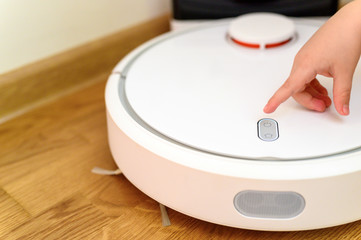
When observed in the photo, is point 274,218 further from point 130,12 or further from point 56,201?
point 130,12

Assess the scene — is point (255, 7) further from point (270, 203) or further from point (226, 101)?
point (270, 203)

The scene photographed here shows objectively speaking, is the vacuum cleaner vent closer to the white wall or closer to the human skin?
the human skin

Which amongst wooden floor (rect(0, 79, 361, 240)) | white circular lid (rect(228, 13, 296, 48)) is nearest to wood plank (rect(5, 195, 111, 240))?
wooden floor (rect(0, 79, 361, 240))

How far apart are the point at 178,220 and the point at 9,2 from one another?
52 centimetres

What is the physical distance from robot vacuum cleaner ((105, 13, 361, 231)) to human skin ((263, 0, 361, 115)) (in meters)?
0.05

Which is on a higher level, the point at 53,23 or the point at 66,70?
the point at 53,23

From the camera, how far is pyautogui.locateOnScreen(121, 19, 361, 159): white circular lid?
55cm

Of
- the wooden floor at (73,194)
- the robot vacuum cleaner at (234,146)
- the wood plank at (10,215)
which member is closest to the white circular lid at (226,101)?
the robot vacuum cleaner at (234,146)

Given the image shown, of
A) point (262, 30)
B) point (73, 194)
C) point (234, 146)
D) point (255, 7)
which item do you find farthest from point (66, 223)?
point (255, 7)

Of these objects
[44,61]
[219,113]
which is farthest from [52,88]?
[219,113]

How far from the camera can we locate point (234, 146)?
21.7 inches

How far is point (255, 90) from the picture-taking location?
2.20ft

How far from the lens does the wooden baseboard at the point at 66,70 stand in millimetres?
853

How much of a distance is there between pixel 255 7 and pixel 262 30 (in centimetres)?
17
